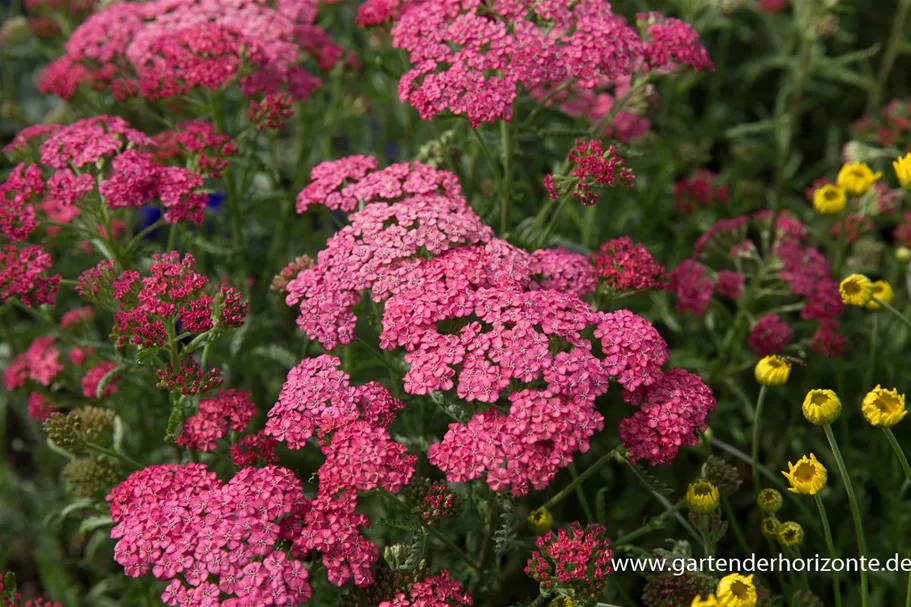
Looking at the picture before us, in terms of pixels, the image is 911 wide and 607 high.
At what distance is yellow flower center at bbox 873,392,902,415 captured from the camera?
94.5 inches

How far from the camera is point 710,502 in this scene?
8.22 feet

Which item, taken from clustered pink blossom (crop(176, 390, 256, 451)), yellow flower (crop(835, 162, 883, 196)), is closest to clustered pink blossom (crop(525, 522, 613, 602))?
clustered pink blossom (crop(176, 390, 256, 451))

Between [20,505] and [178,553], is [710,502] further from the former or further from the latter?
[20,505]

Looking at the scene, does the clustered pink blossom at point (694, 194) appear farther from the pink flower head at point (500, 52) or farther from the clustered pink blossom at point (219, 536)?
the clustered pink blossom at point (219, 536)

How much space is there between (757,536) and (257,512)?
7.89 ft

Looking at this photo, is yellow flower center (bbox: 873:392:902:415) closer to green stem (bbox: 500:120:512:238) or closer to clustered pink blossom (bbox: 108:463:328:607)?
green stem (bbox: 500:120:512:238)

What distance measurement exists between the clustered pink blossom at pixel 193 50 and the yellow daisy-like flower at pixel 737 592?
2.38 m

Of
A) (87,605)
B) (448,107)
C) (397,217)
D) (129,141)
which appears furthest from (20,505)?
(448,107)

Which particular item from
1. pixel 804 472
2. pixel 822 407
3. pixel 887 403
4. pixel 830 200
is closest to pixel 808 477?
pixel 804 472

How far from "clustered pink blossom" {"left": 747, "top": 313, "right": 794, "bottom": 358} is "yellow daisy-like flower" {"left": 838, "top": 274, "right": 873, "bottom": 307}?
568mm

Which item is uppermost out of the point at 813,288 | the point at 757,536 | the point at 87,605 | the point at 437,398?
the point at 437,398

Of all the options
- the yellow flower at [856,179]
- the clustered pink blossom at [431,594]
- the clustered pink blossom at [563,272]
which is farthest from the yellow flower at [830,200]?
the clustered pink blossom at [431,594]

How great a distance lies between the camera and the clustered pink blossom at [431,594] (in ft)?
7.66

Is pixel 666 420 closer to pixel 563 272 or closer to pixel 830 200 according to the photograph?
pixel 563 272
